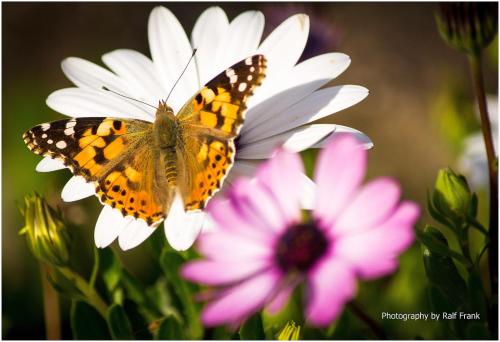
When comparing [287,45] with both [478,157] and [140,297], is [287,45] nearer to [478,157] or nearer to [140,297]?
[140,297]

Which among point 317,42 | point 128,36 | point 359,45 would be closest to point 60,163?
point 317,42

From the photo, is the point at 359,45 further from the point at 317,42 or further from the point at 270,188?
the point at 270,188

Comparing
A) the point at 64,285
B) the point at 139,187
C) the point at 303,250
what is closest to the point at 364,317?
the point at 303,250

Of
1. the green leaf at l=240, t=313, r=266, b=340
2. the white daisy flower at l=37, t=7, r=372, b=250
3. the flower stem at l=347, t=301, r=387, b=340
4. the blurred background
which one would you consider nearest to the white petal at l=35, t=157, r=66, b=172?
the white daisy flower at l=37, t=7, r=372, b=250

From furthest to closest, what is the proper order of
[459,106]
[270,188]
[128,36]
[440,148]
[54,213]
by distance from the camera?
[128,36], [440,148], [459,106], [54,213], [270,188]

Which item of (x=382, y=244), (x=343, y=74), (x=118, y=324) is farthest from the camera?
(x=343, y=74)

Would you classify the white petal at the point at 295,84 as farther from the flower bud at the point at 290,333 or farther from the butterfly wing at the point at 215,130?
the flower bud at the point at 290,333
